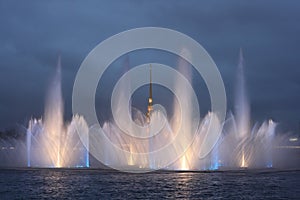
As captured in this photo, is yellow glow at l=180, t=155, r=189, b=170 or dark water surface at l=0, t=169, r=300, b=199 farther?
yellow glow at l=180, t=155, r=189, b=170

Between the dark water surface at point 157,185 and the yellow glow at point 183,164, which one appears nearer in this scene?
the dark water surface at point 157,185

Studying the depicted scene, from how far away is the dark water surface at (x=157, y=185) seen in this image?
31.1 metres

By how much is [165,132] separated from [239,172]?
46.0 feet

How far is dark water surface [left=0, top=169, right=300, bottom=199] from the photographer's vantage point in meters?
31.1

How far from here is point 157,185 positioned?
36.8 meters

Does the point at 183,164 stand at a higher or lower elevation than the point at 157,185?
higher

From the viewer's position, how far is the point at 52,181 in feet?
129

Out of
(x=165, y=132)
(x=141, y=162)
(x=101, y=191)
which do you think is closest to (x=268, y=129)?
(x=165, y=132)

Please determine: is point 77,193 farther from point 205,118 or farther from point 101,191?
point 205,118

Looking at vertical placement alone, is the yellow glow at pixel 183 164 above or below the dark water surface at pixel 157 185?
above

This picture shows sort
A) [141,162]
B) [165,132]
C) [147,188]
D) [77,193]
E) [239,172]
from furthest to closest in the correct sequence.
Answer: [141,162]
[165,132]
[239,172]
[147,188]
[77,193]

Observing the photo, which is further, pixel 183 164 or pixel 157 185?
pixel 183 164

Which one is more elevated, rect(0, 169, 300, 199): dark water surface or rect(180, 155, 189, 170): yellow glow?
rect(180, 155, 189, 170): yellow glow

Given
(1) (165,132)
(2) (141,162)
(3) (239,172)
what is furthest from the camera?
(2) (141,162)
